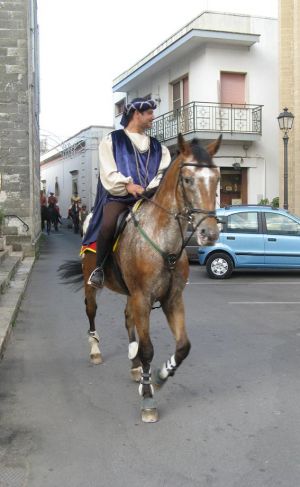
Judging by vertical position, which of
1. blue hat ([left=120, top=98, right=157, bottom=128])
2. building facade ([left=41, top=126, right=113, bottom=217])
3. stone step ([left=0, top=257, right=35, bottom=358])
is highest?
building facade ([left=41, top=126, right=113, bottom=217])

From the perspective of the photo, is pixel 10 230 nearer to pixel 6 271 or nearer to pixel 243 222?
pixel 6 271

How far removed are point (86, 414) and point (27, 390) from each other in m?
0.89

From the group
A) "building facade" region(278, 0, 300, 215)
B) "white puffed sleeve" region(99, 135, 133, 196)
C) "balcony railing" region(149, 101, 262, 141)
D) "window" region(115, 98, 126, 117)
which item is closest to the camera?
"white puffed sleeve" region(99, 135, 133, 196)

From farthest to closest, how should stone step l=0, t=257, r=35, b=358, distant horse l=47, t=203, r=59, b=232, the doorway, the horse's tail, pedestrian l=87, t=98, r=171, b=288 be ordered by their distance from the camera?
distant horse l=47, t=203, r=59, b=232
the doorway
stone step l=0, t=257, r=35, b=358
the horse's tail
pedestrian l=87, t=98, r=171, b=288

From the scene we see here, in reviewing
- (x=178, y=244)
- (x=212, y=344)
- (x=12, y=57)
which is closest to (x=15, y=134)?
Answer: (x=12, y=57)

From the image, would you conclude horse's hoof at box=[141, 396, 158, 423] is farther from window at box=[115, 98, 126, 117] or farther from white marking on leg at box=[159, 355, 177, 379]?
window at box=[115, 98, 126, 117]

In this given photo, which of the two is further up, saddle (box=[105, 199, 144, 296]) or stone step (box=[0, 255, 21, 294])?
saddle (box=[105, 199, 144, 296])

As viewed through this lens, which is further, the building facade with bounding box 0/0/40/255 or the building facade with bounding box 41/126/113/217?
the building facade with bounding box 41/126/113/217

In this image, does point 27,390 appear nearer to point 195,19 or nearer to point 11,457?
point 11,457

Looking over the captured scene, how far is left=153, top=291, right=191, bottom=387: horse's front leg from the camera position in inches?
170

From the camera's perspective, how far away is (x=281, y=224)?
1310 centimetres

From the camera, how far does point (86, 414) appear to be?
439cm

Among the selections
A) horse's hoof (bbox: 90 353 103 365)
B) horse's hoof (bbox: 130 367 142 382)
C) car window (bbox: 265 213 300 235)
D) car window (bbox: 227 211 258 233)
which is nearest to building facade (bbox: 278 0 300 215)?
car window (bbox: 265 213 300 235)

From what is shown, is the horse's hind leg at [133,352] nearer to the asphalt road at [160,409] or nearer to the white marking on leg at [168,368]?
the asphalt road at [160,409]
